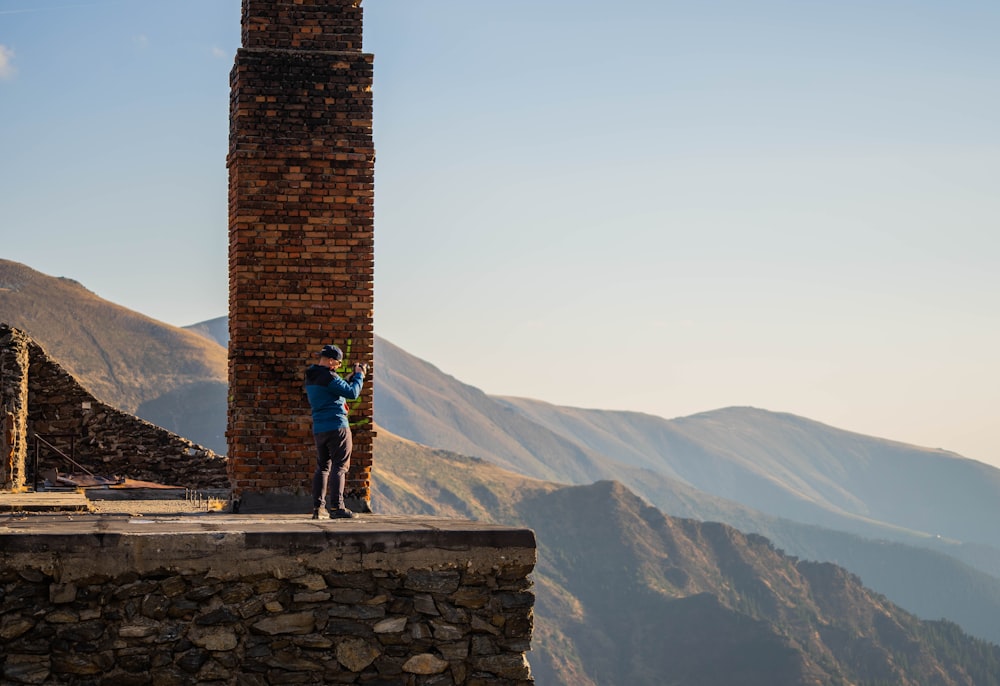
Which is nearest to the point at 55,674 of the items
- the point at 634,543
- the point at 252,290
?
the point at 252,290

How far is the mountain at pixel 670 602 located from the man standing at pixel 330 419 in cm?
9819

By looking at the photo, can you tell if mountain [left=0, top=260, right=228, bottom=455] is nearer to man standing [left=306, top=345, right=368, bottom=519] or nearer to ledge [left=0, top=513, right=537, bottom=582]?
man standing [left=306, top=345, right=368, bottom=519]

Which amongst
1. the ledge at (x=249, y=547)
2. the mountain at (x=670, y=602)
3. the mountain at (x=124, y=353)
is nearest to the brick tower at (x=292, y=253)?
the ledge at (x=249, y=547)

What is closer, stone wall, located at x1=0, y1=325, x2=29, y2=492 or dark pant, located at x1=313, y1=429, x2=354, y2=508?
dark pant, located at x1=313, y1=429, x2=354, y2=508

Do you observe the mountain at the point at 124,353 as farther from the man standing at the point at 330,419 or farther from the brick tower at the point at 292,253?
the man standing at the point at 330,419

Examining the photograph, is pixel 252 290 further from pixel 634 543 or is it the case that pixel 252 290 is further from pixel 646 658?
pixel 634 543

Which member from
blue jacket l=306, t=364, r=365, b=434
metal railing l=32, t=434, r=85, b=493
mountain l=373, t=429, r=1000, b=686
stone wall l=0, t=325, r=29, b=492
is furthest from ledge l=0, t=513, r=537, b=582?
mountain l=373, t=429, r=1000, b=686

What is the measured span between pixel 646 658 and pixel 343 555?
11167 cm

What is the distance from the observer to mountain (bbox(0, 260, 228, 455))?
381 feet

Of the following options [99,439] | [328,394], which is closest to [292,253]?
[328,394]

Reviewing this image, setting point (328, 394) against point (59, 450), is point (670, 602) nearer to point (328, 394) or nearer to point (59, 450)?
point (59, 450)

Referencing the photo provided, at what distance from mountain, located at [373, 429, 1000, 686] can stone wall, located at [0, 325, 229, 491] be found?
87.5m

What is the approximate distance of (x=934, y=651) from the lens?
116 meters

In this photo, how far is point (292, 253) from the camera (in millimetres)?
10109
